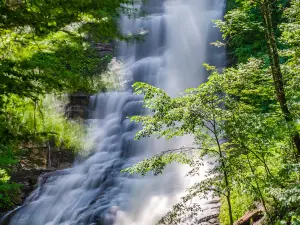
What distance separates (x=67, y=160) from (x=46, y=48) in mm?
10979

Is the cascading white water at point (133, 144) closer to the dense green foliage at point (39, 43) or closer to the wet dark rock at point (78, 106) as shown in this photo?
the wet dark rock at point (78, 106)

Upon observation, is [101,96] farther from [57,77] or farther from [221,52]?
[57,77]

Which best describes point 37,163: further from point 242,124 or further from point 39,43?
point 242,124

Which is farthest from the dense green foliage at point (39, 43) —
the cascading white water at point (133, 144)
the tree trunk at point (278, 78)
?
the cascading white water at point (133, 144)

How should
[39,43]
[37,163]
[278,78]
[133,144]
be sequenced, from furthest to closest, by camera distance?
[133,144] → [37,163] → [278,78] → [39,43]

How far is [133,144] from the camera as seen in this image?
13281 mm

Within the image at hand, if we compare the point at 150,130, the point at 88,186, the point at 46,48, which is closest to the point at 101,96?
the point at 88,186

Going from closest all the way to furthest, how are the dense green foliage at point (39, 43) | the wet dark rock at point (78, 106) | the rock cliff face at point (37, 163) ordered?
the dense green foliage at point (39, 43) < the rock cliff face at point (37, 163) < the wet dark rock at point (78, 106)

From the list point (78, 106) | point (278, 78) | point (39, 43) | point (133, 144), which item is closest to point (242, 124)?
point (278, 78)

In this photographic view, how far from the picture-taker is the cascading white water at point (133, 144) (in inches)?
360

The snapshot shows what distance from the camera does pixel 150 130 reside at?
4809mm

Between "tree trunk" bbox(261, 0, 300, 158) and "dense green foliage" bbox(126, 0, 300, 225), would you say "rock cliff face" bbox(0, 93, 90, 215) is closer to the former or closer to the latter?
"dense green foliage" bbox(126, 0, 300, 225)

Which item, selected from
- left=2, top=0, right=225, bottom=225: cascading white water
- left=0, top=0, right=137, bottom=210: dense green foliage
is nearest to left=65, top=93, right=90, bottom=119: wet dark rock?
left=2, top=0, right=225, bottom=225: cascading white water

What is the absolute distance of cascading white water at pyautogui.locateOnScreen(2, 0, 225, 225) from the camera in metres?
9.16
